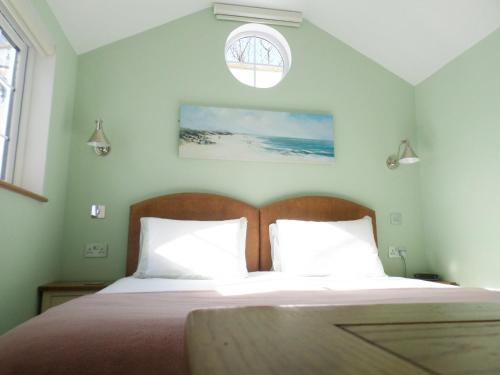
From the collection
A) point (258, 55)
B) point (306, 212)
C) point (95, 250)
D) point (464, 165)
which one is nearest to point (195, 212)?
point (95, 250)

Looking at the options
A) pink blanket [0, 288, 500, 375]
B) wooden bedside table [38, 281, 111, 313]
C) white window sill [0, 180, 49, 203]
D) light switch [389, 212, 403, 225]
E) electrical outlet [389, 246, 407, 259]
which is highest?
white window sill [0, 180, 49, 203]

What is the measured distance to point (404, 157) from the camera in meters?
2.88

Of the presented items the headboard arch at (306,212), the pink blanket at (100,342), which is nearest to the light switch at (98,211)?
the headboard arch at (306,212)

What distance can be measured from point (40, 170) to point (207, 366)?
232 cm

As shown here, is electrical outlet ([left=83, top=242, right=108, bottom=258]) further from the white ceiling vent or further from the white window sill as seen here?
the white ceiling vent

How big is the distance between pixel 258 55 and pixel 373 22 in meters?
0.98

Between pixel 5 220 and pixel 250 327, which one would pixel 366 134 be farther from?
pixel 250 327

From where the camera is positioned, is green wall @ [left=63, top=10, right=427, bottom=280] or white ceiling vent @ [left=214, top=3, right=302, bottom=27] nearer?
green wall @ [left=63, top=10, right=427, bottom=280]

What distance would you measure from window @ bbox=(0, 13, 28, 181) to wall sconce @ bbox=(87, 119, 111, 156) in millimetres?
450

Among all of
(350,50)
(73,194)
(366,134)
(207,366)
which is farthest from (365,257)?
(207,366)

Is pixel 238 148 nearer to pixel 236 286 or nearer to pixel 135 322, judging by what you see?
pixel 236 286

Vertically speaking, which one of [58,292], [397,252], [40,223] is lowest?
[58,292]

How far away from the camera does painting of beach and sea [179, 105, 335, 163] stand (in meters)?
2.86

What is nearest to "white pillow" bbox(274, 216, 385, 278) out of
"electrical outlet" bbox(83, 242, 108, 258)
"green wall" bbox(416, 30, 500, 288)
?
"green wall" bbox(416, 30, 500, 288)
